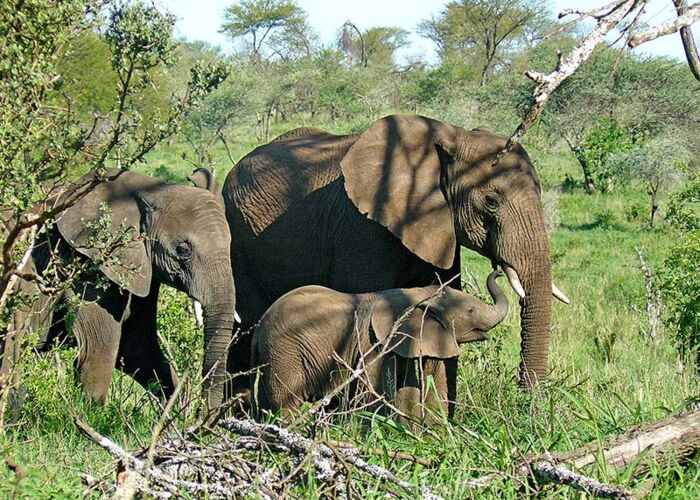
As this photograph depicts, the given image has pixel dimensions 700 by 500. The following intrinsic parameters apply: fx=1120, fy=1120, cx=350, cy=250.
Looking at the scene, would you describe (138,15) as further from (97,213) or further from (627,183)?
(627,183)

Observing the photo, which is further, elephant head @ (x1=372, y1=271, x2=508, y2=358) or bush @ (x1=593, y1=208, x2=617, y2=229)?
bush @ (x1=593, y1=208, x2=617, y2=229)

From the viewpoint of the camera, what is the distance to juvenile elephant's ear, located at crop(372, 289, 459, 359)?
6016mm

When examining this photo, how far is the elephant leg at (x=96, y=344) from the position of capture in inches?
262

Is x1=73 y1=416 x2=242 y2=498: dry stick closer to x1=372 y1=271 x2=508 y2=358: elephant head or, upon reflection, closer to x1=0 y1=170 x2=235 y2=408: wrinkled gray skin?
x1=372 y1=271 x2=508 y2=358: elephant head

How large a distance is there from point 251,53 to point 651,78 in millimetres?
27852

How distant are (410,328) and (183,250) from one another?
5.01ft

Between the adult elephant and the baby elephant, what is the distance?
0.86ft

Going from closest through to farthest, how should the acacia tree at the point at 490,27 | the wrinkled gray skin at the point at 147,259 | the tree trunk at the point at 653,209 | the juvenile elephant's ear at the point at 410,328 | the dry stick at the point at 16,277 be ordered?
the dry stick at the point at 16,277 → the juvenile elephant's ear at the point at 410,328 → the wrinkled gray skin at the point at 147,259 → the tree trunk at the point at 653,209 → the acacia tree at the point at 490,27

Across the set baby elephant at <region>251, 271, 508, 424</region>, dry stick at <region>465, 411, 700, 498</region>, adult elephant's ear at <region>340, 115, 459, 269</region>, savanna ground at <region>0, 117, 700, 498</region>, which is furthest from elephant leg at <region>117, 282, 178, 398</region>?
dry stick at <region>465, 411, 700, 498</region>

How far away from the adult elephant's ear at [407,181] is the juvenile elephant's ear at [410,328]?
0.47 meters

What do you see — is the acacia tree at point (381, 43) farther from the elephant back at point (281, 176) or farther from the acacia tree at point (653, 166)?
the elephant back at point (281, 176)

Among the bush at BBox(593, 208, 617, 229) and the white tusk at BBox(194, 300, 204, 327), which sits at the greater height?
the bush at BBox(593, 208, 617, 229)

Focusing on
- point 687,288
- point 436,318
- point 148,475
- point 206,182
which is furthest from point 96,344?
point 687,288

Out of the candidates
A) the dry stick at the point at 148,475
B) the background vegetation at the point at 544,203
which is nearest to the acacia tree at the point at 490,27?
the background vegetation at the point at 544,203
